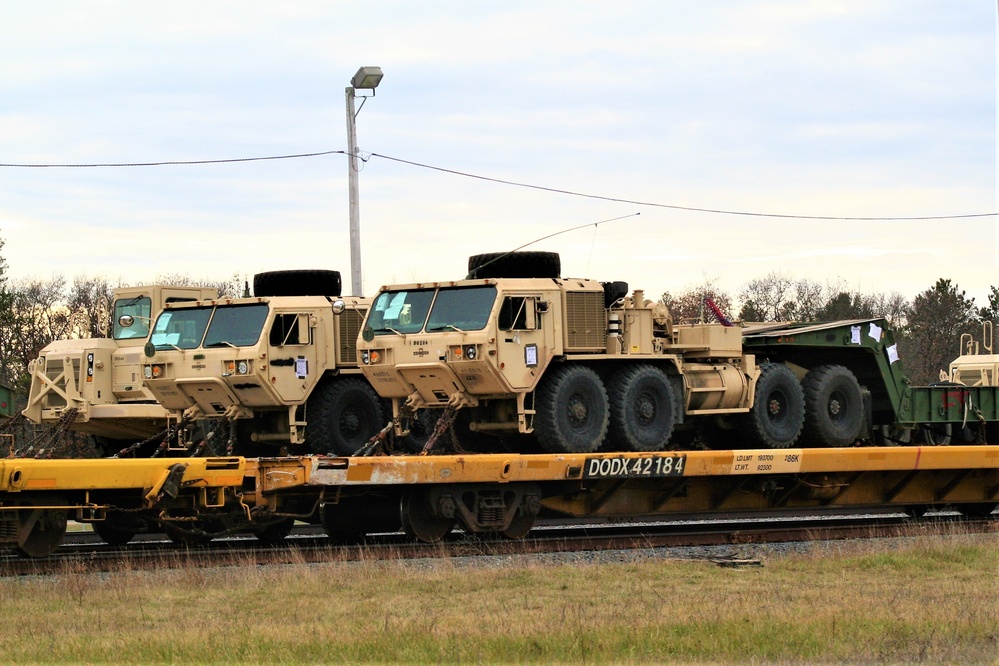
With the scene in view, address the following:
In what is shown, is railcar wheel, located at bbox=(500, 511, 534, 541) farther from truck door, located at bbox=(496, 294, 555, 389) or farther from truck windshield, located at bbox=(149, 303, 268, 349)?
truck windshield, located at bbox=(149, 303, 268, 349)

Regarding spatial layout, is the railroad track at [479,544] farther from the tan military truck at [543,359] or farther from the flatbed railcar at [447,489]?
the tan military truck at [543,359]

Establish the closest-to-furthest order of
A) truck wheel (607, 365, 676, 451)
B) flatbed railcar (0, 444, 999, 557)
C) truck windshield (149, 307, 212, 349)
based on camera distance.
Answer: flatbed railcar (0, 444, 999, 557)
truck wheel (607, 365, 676, 451)
truck windshield (149, 307, 212, 349)

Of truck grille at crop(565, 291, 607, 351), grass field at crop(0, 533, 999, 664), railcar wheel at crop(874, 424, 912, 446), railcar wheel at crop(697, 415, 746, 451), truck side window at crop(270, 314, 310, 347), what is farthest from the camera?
railcar wheel at crop(874, 424, 912, 446)

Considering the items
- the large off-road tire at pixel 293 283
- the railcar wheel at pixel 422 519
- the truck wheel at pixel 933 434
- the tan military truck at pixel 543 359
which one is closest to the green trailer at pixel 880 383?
the truck wheel at pixel 933 434

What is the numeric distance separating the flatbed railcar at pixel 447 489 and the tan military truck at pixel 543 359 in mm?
679

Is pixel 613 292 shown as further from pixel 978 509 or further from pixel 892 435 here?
pixel 978 509

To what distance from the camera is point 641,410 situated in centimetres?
1820

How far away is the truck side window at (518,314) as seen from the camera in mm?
16938

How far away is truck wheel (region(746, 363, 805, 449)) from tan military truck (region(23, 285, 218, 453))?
333 inches

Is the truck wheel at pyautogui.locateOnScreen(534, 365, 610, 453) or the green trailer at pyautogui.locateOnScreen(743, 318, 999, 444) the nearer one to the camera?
the truck wheel at pyautogui.locateOnScreen(534, 365, 610, 453)

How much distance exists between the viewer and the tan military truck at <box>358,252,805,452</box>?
55.7 ft

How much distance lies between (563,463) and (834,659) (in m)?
7.26

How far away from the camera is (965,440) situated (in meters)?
23.2

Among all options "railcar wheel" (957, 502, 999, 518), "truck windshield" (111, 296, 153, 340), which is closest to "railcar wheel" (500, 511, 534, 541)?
"railcar wheel" (957, 502, 999, 518)
